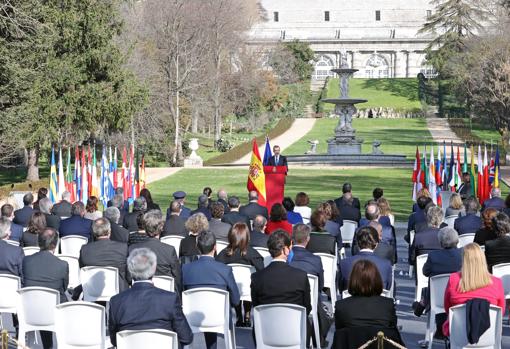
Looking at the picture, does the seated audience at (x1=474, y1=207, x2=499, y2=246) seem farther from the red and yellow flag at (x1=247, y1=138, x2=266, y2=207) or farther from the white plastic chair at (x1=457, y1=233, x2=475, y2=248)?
the red and yellow flag at (x1=247, y1=138, x2=266, y2=207)

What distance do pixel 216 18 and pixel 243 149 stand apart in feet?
34.4

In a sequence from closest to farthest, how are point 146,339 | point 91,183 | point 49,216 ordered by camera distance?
point 146,339 → point 49,216 → point 91,183

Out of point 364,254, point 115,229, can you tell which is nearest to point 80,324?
point 364,254

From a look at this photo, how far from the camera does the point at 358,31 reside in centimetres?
12256

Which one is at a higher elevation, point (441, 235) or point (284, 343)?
point (441, 235)

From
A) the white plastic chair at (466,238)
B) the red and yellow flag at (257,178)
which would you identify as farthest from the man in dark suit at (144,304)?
the red and yellow flag at (257,178)

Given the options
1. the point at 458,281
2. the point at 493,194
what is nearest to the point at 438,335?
the point at 458,281

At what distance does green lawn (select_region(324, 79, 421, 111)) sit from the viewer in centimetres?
8638

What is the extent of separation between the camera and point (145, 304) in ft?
26.0

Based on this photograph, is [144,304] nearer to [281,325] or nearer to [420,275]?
[281,325]

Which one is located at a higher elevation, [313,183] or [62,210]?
[62,210]

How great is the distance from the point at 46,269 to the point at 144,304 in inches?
103

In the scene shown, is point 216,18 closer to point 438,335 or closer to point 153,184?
point 153,184

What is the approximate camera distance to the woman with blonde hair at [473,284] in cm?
845
